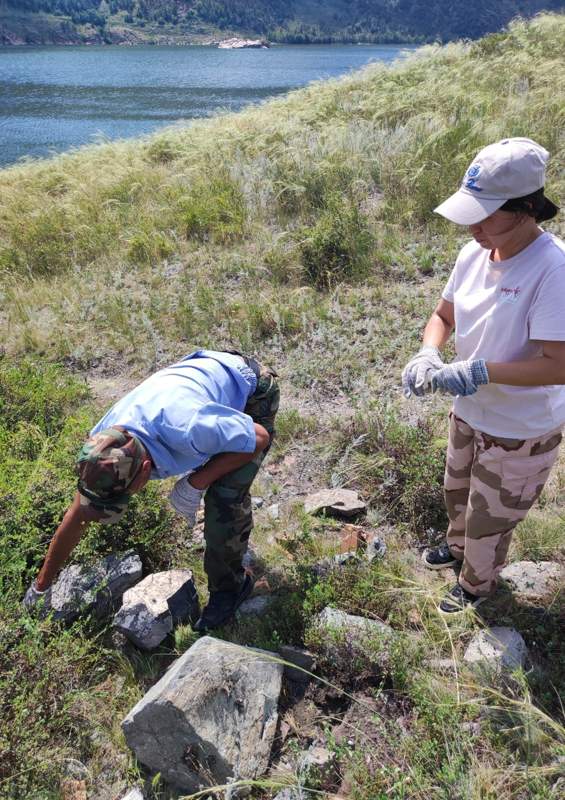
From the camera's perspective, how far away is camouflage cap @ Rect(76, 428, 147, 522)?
7.08ft

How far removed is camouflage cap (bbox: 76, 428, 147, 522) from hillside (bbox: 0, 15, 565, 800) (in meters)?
0.66

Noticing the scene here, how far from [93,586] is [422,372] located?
5.85 feet

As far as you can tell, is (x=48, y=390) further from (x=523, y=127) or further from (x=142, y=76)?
(x=142, y=76)

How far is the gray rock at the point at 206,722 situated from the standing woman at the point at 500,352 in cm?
94

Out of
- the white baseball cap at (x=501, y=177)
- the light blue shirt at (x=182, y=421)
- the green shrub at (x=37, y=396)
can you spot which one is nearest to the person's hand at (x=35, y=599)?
the light blue shirt at (x=182, y=421)

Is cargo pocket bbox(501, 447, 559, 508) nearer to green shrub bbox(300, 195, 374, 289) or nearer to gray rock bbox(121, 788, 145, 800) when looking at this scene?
gray rock bbox(121, 788, 145, 800)

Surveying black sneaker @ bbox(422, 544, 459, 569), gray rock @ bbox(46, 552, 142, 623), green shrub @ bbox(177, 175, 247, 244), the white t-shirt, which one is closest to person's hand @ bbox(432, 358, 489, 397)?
the white t-shirt

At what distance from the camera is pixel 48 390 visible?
14.6 feet

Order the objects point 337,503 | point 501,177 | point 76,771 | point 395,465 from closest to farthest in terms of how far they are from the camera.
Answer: point 501,177 → point 76,771 → point 337,503 → point 395,465

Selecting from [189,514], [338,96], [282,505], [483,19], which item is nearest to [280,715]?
[189,514]

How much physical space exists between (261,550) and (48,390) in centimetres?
222

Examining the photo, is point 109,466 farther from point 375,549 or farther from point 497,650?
point 497,650

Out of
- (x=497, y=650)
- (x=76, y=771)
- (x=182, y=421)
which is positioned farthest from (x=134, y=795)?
(x=497, y=650)

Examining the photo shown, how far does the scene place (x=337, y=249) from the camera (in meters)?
5.89
